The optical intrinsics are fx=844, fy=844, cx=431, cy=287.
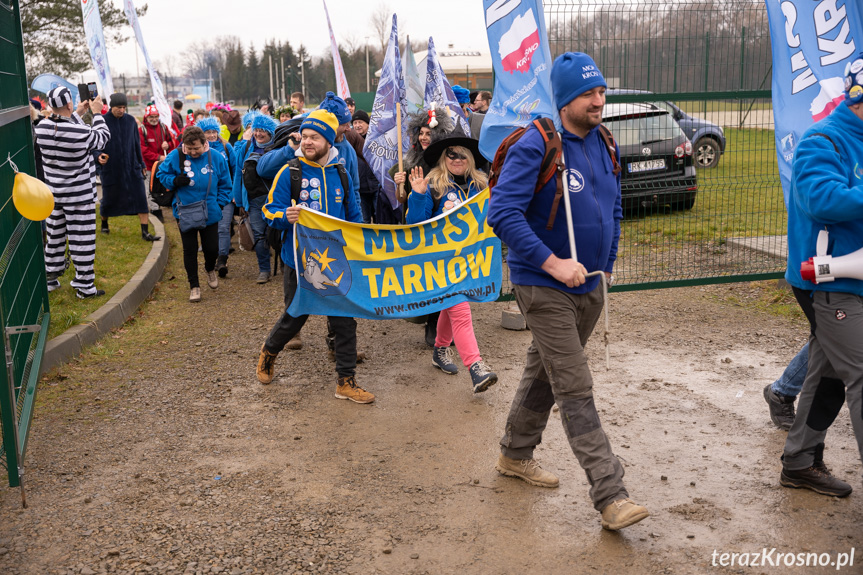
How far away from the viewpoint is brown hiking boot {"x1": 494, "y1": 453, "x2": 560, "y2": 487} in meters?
4.46

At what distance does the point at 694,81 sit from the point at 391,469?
16.4ft

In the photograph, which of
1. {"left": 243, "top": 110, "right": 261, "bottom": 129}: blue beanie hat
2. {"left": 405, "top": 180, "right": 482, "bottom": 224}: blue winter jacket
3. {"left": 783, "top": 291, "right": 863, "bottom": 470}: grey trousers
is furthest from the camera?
{"left": 243, "top": 110, "right": 261, "bottom": 129}: blue beanie hat

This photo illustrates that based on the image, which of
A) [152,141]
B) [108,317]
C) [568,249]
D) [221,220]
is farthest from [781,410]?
[152,141]

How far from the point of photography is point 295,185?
615 centimetres

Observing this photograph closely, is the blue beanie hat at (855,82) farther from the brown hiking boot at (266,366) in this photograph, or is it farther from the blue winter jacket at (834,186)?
the brown hiking boot at (266,366)

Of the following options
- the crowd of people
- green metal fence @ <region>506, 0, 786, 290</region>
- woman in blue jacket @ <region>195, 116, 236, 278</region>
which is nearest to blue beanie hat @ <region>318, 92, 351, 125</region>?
the crowd of people

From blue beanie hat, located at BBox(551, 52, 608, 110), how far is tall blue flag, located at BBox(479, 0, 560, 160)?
2120mm

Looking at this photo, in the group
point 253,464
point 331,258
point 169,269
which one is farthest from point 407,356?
point 169,269

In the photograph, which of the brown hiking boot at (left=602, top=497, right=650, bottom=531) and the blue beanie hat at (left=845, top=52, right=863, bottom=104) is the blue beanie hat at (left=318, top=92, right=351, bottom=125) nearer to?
the blue beanie hat at (left=845, top=52, right=863, bottom=104)

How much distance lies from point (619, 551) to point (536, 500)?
0.64 meters

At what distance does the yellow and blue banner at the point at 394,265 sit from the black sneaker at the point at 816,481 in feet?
8.84

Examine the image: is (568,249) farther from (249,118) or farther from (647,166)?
(249,118)

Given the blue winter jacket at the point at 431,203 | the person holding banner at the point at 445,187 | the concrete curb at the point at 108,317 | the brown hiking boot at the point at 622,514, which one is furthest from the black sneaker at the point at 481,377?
the concrete curb at the point at 108,317

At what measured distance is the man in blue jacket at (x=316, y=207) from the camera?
5.98m
